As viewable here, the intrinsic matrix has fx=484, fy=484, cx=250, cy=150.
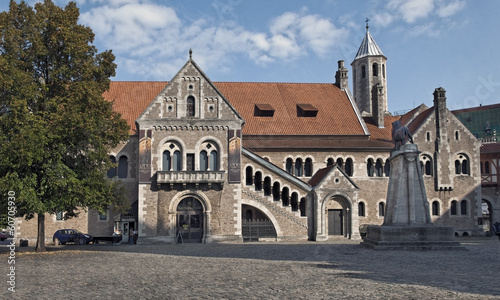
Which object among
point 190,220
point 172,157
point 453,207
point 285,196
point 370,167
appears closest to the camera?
point 190,220

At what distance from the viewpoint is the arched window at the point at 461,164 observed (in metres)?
44.8

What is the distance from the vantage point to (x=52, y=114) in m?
24.5

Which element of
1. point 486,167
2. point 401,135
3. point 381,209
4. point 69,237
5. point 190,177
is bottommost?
point 69,237

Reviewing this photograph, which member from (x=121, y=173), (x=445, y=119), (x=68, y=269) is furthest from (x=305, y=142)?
(x=68, y=269)

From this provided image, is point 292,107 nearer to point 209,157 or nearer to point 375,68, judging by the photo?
point 209,157

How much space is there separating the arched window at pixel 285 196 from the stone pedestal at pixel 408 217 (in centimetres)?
1271

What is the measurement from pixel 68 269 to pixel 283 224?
21.2m

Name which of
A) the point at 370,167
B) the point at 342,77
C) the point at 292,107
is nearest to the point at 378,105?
the point at 342,77

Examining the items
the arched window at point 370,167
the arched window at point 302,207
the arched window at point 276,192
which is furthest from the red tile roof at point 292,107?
the arched window at point 302,207

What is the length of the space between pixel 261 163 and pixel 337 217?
7889 millimetres

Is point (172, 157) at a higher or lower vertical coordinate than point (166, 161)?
higher

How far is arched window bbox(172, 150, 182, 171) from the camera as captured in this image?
36.0m

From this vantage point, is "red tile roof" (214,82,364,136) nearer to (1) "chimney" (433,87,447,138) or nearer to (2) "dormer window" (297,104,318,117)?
(2) "dormer window" (297,104,318,117)

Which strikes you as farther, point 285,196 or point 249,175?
point 249,175
